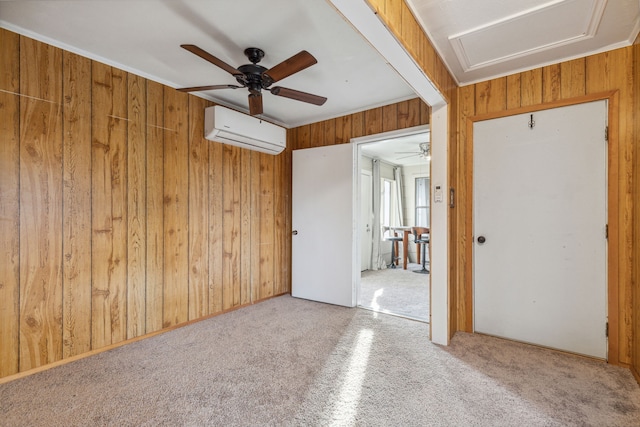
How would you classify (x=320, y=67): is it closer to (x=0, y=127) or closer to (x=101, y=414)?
(x=0, y=127)

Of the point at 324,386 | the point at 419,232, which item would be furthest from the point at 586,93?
the point at 419,232

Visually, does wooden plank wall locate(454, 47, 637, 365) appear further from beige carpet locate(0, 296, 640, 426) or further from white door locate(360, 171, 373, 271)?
white door locate(360, 171, 373, 271)

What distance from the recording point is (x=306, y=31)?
1.99 metres

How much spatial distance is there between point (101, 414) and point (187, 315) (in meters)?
1.32

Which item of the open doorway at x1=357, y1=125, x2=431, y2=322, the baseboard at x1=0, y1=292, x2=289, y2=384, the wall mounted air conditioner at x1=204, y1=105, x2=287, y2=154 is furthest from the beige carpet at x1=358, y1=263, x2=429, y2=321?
the wall mounted air conditioner at x1=204, y1=105, x2=287, y2=154

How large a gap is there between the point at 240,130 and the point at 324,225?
5.00 feet

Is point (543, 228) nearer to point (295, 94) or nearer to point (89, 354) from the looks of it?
point (295, 94)

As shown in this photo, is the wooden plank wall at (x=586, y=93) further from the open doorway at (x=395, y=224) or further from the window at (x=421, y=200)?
the window at (x=421, y=200)

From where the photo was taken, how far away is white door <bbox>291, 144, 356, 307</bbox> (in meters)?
3.52

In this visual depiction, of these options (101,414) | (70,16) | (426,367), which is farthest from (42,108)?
(426,367)

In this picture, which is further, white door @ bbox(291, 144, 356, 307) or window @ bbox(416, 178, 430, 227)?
window @ bbox(416, 178, 430, 227)

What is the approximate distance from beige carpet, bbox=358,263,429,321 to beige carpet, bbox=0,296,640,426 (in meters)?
0.71

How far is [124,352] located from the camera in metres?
2.33

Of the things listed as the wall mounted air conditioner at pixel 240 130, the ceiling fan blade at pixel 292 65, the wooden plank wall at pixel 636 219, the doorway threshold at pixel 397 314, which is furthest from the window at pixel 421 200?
the ceiling fan blade at pixel 292 65
